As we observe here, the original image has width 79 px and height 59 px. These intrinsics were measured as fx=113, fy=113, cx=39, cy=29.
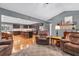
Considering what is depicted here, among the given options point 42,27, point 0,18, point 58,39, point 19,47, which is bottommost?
point 19,47

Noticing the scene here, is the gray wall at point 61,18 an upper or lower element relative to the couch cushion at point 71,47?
upper

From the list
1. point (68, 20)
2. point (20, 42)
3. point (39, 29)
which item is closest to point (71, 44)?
point (68, 20)

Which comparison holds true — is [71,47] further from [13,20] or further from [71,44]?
[13,20]

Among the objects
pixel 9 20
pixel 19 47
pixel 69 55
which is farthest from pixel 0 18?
pixel 69 55

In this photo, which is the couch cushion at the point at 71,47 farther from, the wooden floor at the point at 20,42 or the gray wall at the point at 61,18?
the wooden floor at the point at 20,42

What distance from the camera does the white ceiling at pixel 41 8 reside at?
111 inches

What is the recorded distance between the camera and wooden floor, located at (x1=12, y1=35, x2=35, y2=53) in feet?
9.42

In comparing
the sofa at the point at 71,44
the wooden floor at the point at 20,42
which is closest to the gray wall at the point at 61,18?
the sofa at the point at 71,44

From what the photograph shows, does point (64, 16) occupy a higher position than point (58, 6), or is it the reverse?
point (58, 6)

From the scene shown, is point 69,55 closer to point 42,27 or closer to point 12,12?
point 42,27

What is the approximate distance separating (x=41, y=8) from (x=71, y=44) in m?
1.21

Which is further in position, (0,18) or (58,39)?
(58,39)

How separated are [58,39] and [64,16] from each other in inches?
24.3

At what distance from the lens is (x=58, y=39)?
2965 mm
